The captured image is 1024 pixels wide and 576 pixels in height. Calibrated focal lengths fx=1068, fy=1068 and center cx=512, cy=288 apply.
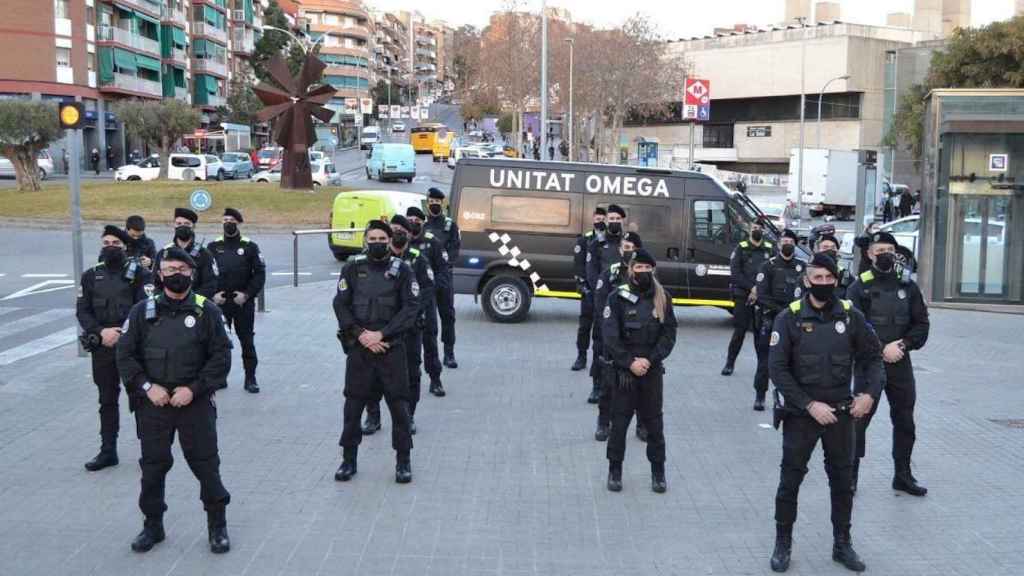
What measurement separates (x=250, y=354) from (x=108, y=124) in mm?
60617

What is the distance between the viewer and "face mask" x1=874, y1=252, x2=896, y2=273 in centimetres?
735

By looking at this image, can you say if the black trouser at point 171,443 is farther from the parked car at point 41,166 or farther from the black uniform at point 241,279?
the parked car at point 41,166

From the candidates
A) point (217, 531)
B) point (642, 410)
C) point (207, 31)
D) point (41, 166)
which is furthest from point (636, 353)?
point (207, 31)

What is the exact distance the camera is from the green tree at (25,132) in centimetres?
3466

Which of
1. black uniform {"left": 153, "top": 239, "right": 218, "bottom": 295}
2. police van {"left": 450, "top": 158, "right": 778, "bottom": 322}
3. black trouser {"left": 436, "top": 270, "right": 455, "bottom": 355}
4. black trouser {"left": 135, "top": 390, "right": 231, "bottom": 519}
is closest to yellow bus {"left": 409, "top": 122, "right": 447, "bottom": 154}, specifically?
police van {"left": 450, "top": 158, "right": 778, "bottom": 322}

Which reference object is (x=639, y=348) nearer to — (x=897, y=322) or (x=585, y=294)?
(x=897, y=322)

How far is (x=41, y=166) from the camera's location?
54.0m

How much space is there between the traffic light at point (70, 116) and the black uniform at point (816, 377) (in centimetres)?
876

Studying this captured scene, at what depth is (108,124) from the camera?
66000mm

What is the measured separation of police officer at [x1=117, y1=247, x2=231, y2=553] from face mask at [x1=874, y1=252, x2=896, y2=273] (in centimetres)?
438

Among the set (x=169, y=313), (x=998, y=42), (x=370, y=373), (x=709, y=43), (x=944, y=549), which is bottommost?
(x=944, y=549)

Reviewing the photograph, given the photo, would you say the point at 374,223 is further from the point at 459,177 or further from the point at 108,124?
the point at 108,124

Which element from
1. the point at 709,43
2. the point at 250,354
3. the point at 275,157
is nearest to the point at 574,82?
the point at 275,157

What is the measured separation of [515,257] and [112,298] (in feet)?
27.6
